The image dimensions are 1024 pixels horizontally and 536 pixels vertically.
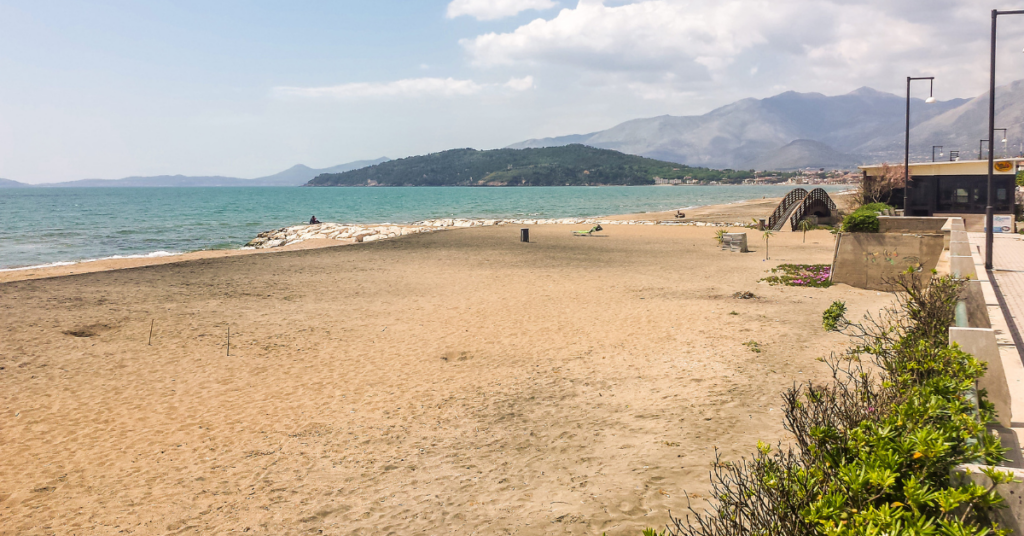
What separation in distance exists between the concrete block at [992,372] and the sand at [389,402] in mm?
2595

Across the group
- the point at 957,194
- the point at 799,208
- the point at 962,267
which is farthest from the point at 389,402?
the point at 799,208

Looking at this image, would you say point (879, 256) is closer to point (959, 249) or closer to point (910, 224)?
point (910, 224)

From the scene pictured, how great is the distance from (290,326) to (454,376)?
595cm

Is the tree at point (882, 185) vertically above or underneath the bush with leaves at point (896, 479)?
above

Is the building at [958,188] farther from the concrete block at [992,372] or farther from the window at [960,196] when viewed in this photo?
the concrete block at [992,372]

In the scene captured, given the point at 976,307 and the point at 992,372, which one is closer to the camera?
the point at 992,372

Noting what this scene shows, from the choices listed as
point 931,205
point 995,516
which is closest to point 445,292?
point 995,516

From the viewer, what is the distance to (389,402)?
31.8 ft

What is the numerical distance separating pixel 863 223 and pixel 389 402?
14.7 m

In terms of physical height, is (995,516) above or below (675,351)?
above

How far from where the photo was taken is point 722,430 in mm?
8047

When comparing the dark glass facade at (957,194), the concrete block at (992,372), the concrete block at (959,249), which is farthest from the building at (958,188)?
the concrete block at (992,372)

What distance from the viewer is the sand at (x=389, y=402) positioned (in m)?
6.65

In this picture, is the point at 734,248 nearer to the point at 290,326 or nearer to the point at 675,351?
the point at 675,351
